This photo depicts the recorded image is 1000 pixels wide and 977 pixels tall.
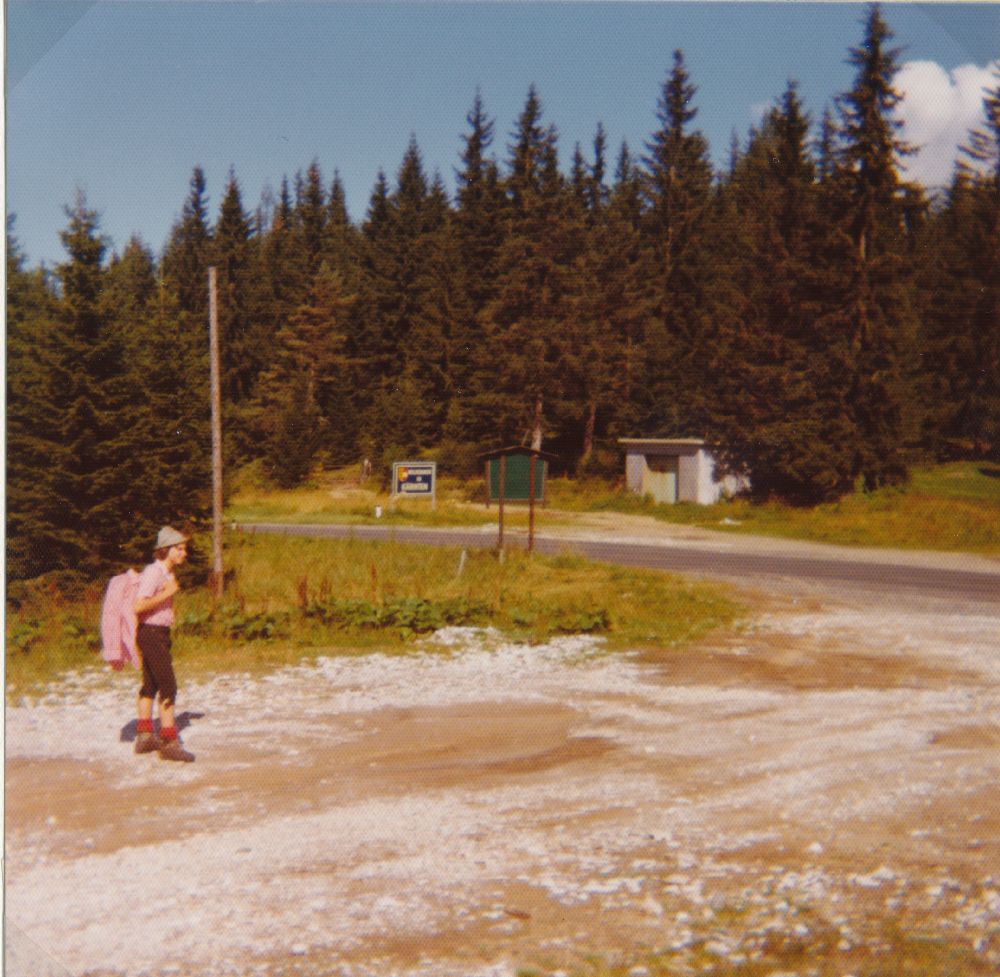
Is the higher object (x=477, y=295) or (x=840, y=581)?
(x=477, y=295)

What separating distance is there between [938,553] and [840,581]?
507 cm

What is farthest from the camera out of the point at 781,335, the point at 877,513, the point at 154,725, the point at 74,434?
the point at 781,335

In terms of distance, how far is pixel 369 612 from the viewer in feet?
41.1

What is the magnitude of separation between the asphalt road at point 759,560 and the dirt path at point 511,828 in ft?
25.1

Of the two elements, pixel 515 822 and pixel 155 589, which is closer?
pixel 515 822

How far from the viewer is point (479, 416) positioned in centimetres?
1545

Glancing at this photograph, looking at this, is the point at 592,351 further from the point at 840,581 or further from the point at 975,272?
the point at 975,272

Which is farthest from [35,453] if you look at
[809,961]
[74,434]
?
[809,961]

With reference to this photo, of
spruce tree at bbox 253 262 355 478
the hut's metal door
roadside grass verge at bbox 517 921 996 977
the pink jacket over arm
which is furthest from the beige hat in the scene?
the hut's metal door

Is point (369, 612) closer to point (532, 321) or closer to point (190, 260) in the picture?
point (532, 321)

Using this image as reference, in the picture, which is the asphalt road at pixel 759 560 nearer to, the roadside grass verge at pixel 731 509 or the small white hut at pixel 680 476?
the roadside grass verge at pixel 731 509

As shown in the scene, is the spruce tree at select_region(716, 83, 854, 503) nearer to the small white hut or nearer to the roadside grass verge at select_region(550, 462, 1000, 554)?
the roadside grass verge at select_region(550, 462, 1000, 554)

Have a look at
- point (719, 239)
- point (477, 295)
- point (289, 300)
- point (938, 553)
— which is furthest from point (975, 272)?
point (719, 239)

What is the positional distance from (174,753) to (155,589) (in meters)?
1.21
